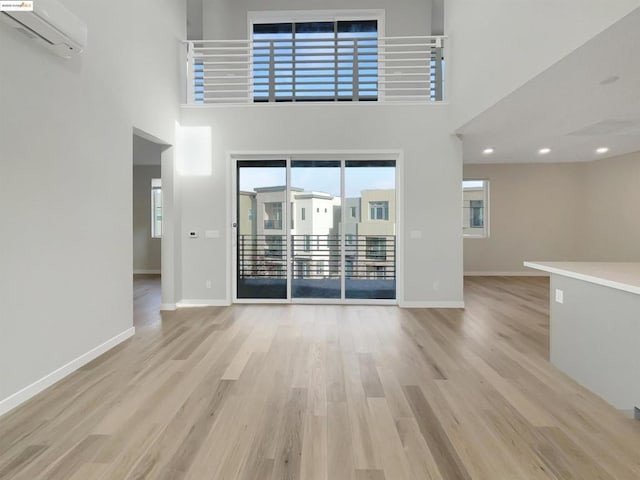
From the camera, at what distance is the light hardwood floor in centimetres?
179

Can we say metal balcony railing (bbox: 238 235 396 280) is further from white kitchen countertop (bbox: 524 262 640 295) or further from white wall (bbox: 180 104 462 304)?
white kitchen countertop (bbox: 524 262 640 295)

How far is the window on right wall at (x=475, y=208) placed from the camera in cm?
820

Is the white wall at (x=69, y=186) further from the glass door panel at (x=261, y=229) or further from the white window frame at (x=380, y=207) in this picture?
the white window frame at (x=380, y=207)

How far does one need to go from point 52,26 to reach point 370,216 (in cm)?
416

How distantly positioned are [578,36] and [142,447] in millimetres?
3743

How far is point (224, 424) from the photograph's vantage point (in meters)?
2.15

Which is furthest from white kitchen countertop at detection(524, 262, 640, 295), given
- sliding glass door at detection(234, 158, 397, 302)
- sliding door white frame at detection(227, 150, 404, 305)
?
sliding glass door at detection(234, 158, 397, 302)

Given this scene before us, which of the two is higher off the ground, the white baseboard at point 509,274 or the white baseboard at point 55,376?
the white baseboard at point 509,274

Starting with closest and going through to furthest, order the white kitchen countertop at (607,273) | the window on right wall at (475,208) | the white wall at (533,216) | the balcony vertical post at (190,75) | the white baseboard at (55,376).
Result: the white kitchen countertop at (607,273)
the white baseboard at (55,376)
the balcony vertical post at (190,75)
the white wall at (533,216)
the window on right wall at (475,208)

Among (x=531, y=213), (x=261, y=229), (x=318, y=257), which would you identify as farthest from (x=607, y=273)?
(x=531, y=213)

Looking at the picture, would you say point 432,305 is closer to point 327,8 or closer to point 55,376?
point 55,376

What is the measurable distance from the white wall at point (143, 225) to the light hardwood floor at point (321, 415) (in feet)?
17.4

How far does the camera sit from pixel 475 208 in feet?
27.0

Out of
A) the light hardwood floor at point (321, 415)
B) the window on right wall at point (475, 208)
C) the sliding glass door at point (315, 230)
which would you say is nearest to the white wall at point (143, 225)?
the sliding glass door at point (315, 230)
